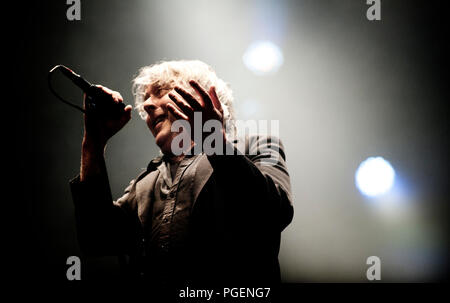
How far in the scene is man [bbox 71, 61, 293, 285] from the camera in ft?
2.00

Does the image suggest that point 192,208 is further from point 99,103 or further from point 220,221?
point 99,103

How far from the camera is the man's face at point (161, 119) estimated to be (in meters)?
0.94

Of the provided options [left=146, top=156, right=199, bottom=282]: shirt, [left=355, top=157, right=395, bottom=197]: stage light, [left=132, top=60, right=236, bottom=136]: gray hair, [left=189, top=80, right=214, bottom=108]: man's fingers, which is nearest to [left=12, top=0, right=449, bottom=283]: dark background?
[left=355, top=157, right=395, bottom=197]: stage light

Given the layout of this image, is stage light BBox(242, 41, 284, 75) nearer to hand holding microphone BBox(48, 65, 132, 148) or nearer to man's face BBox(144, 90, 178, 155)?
man's face BBox(144, 90, 178, 155)

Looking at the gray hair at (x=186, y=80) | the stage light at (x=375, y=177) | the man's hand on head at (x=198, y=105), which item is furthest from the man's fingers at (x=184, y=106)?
the stage light at (x=375, y=177)

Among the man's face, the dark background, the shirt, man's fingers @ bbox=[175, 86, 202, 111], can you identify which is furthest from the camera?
the dark background

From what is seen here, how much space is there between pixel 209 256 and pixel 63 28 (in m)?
1.53

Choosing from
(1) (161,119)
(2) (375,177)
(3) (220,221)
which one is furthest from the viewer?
(2) (375,177)

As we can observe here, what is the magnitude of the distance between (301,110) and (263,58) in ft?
1.22

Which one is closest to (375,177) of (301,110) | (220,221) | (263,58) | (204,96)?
(301,110)

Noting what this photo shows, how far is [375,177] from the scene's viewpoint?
1.50 metres

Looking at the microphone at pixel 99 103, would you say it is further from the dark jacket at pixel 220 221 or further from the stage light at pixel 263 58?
the stage light at pixel 263 58

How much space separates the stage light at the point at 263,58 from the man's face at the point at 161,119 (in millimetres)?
731
